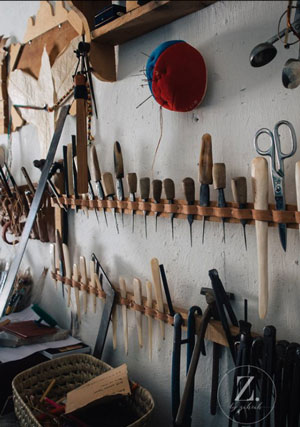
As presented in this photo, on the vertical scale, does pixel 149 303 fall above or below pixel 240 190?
below

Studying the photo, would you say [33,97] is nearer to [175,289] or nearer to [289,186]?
[175,289]

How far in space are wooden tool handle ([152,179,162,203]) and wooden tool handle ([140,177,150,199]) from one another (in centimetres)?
4

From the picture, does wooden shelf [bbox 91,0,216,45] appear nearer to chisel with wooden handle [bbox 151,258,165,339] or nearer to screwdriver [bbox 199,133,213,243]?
screwdriver [bbox 199,133,213,243]

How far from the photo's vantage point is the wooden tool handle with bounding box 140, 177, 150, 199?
124 centimetres

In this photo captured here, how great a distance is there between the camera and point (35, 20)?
194cm

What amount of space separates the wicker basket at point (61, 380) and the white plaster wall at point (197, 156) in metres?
0.11

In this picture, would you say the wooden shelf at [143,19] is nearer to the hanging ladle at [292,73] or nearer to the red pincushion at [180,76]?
the red pincushion at [180,76]

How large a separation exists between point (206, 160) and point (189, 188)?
90 millimetres

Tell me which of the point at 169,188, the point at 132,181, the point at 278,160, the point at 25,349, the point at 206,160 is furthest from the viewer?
the point at 25,349

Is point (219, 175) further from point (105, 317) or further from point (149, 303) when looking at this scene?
point (105, 317)

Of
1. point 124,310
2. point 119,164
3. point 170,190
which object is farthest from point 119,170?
point 124,310

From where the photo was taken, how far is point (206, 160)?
1.06 metres

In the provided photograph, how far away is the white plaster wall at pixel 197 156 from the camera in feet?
3.28

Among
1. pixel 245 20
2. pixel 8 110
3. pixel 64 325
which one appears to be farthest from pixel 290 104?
pixel 8 110
